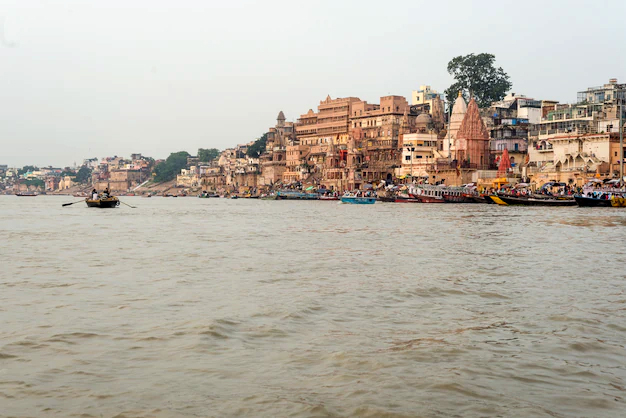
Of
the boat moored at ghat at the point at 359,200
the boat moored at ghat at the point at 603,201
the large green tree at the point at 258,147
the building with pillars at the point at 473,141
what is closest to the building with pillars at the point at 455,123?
the building with pillars at the point at 473,141

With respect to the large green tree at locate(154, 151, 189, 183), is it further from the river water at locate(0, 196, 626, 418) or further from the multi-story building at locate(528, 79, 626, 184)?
the river water at locate(0, 196, 626, 418)

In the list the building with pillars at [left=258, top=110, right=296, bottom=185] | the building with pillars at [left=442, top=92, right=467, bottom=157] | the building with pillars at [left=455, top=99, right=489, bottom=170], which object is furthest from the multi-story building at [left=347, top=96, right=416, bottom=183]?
the building with pillars at [left=258, top=110, right=296, bottom=185]

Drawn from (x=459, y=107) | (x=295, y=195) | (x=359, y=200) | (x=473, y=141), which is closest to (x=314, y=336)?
(x=359, y=200)

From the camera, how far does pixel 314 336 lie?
882 cm

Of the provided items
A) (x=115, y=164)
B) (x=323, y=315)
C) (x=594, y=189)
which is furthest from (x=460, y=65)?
(x=115, y=164)

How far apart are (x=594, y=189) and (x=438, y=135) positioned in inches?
1407

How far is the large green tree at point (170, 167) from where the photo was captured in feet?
557

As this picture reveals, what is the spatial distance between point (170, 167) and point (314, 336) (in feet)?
542

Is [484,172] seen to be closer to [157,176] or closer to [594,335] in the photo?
[594,335]

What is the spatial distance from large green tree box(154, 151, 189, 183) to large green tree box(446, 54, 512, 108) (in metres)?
93.9

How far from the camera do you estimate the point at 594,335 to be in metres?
8.84

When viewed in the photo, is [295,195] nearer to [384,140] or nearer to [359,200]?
[384,140]

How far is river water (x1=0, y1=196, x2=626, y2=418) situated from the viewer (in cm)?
630

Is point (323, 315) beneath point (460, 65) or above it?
beneath
